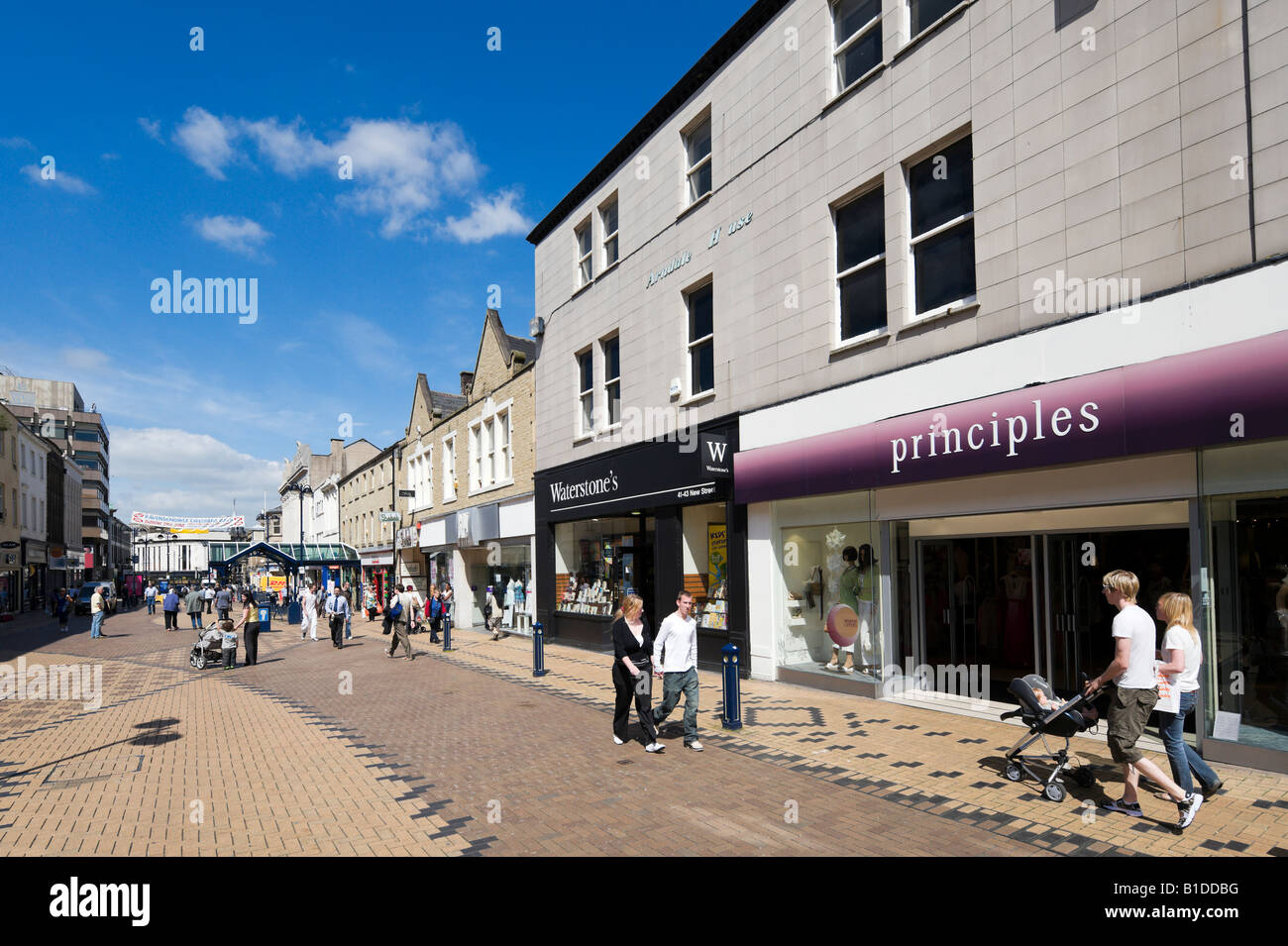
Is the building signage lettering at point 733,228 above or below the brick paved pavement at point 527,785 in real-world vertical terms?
above

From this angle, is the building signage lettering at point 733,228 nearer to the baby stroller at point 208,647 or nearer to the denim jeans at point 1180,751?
the denim jeans at point 1180,751

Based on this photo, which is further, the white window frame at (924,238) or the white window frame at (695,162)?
the white window frame at (695,162)

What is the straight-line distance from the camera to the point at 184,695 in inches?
511

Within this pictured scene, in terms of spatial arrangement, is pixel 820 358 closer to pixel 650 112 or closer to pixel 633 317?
pixel 633 317

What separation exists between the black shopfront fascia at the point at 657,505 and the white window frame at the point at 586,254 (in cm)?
470

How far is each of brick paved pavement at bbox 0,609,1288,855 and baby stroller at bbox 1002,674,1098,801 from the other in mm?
167

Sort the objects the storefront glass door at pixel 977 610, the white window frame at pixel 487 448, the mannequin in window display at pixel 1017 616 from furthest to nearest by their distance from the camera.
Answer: the white window frame at pixel 487 448
the storefront glass door at pixel 977 610
the mannequin in window display at pixel 1017 616

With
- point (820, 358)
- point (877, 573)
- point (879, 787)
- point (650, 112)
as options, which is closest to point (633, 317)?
point (650, 112)

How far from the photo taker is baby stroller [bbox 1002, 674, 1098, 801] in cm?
614

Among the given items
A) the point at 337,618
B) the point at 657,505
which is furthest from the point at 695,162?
the point at 337,618

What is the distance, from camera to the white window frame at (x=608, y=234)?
1755 cm

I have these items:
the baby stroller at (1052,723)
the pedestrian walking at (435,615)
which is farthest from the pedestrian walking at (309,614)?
the baby stroller at (1052,723)

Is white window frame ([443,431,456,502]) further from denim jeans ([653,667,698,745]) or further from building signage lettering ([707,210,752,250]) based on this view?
denim jeans ([653,667,698,745])

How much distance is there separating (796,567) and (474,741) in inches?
227
